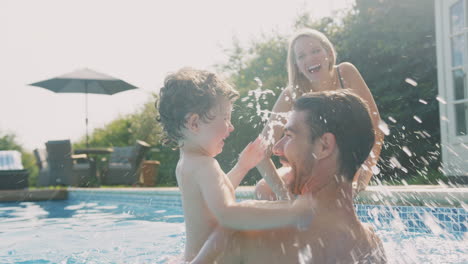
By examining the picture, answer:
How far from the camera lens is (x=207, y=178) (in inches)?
A: 85.7

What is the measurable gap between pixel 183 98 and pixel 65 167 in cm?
1166

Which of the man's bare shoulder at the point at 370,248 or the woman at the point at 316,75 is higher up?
the woman at the point at 316,75

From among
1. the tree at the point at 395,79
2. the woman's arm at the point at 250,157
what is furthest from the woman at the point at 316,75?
the tree at the point at 395,79

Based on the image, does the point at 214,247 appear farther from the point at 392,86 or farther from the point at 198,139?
the point at 392,86

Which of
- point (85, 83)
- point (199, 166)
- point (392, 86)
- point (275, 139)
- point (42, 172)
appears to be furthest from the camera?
point (42, 172)

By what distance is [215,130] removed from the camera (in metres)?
2.43

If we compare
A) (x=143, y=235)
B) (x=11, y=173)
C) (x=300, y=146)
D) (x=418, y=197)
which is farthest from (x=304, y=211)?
(x=11, y=173)

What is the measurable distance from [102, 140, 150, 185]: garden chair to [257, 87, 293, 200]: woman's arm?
10.2 meters

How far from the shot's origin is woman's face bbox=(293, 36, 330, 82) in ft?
12.8

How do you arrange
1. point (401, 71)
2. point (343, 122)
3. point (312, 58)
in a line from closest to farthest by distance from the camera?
point (343, 122)
point (312, 58)
point (401, 71)

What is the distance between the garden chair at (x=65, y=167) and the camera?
12906 millimetres

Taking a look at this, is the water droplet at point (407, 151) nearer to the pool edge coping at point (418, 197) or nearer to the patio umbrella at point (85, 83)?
the pool edge coping at point (418, 197)

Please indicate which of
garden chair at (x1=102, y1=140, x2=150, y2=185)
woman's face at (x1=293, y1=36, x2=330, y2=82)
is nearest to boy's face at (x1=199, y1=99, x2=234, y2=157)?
woman's face at (x1=293, y1=36, x2=330, y2=82)

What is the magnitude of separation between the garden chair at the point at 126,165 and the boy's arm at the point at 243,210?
11683mm
